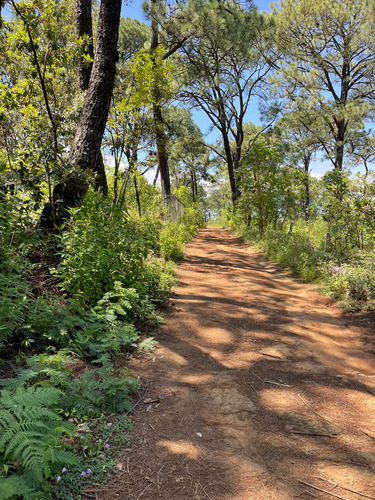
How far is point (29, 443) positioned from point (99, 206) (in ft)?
10.9

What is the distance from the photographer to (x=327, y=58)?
1091cm

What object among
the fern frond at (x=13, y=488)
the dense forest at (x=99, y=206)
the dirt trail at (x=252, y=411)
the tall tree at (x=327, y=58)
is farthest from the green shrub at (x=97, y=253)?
the tall tree at (x=327, y=58)

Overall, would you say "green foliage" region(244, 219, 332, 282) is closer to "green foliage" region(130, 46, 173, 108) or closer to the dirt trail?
the dirt trail

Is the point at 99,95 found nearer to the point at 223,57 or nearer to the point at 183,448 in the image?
the point at 183,448

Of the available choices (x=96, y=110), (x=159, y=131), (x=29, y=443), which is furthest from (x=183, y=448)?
(x=159, y=131)

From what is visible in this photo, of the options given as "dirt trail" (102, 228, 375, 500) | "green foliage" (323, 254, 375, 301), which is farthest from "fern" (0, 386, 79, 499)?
"green foliage" (323, 254, 375, 301)

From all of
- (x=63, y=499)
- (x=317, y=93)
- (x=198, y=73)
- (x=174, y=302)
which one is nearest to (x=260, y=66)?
(x=198, y=73)

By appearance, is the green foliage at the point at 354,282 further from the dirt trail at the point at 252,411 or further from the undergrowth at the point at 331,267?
the dirt trail at the point at 252,411

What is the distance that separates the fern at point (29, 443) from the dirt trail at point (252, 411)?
0.35 meters

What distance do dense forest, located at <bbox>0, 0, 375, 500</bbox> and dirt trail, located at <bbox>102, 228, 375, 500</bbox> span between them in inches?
9.6

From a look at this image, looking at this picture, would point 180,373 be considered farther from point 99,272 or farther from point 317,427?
point 99,272

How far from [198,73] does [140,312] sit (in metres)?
11.4

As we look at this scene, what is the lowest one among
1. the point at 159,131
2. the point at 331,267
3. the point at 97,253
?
the point at 331,267

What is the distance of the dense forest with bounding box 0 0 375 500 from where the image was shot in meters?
1.91
